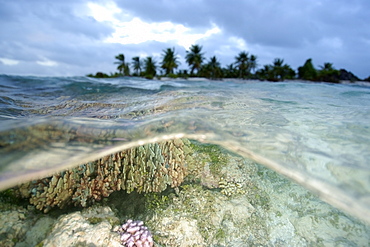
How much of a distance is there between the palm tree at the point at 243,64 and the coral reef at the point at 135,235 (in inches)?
2742

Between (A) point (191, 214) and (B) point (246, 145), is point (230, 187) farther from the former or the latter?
(B) point (246, 145)

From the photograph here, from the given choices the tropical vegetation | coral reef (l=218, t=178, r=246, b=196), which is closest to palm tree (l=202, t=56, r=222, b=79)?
the tropical vegetation

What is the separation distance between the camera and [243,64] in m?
67.7

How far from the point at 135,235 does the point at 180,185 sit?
129 cm

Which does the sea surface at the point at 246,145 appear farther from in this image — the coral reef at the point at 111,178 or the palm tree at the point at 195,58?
the palm tree at the point at 195,58

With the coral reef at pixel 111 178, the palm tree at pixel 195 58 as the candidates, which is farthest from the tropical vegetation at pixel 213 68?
the coral reef at pixel 111 178

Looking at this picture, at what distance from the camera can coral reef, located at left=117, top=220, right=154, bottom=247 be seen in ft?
9.75

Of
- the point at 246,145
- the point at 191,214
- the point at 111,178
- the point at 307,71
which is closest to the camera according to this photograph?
the point at 246,145

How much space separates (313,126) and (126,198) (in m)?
3.43

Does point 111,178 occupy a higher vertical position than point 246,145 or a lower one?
lower

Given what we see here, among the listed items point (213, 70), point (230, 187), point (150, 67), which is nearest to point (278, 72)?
point (213, 70)

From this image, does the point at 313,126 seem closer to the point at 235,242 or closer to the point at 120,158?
the point at 235,242

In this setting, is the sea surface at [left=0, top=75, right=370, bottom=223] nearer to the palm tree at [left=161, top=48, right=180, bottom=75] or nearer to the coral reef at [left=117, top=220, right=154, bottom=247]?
the coral reef at [left=117, top=220, right=154, bottom=247]

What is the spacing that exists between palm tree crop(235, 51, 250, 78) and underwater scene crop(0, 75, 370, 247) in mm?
68058
